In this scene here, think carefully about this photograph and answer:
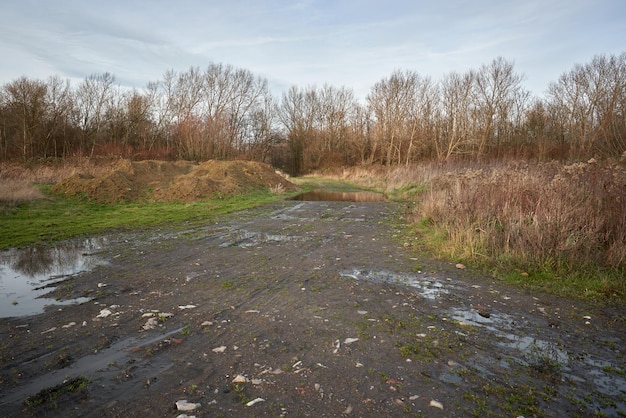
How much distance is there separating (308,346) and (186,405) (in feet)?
4.58

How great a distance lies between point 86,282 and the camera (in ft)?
19.4

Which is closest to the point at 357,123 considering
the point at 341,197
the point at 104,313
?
the point at 341,197

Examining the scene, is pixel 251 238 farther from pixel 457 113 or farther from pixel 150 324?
pixel 457 113

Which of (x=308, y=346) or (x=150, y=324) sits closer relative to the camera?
(x=308, y=346)

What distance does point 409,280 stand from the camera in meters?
6.26

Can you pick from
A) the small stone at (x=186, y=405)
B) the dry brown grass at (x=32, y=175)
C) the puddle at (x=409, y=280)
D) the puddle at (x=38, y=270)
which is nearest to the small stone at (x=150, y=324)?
the puddle at (x=38, y=270)

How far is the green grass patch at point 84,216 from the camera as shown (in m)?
9.48

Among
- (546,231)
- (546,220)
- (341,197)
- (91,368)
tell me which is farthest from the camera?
(341,197)

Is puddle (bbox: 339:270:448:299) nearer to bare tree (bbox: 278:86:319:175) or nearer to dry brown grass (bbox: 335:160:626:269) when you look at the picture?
dry brown grass (bbox: 335:160:626:269)

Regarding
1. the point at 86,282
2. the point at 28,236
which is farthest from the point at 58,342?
the point at 28,236

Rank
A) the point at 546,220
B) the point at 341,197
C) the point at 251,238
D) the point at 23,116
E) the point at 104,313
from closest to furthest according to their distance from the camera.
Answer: the point at 104,313 → the point at 546,220 → the point at 251,238 → the point at 341,197 → the point at 23,116

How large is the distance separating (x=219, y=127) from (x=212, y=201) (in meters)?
18.7

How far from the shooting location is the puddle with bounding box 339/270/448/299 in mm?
5716

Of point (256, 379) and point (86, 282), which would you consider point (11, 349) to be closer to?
point (86, 282)
